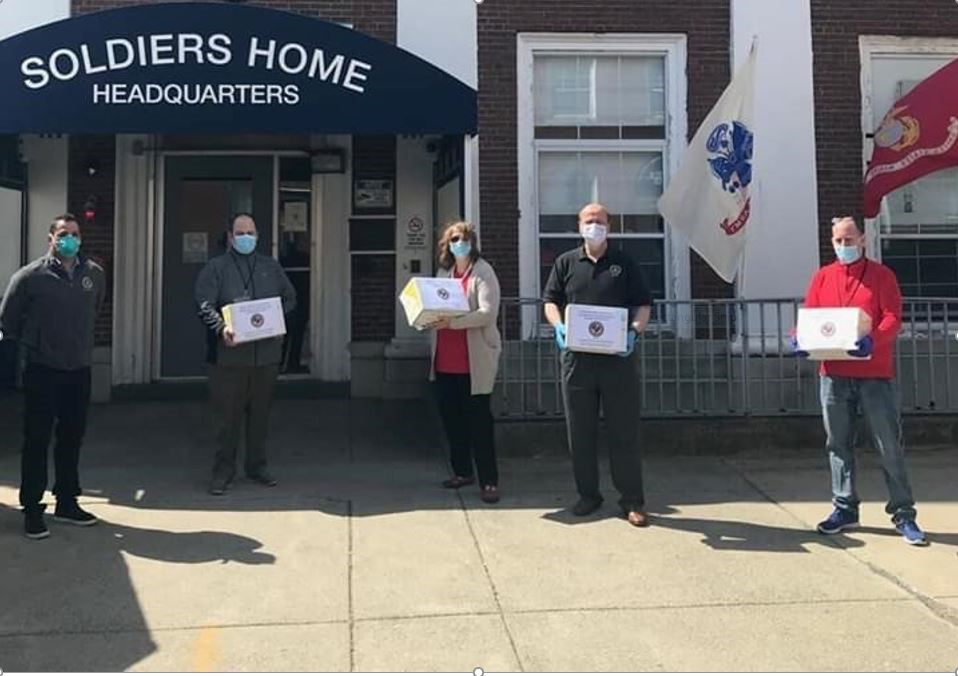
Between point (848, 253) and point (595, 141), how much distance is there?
4354 millimetres

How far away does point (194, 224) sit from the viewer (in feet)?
31.8

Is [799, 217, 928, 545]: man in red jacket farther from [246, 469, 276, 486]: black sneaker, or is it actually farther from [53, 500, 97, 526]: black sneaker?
[53, 500, 97, 526]: black sneaker

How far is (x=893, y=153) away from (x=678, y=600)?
665 cm

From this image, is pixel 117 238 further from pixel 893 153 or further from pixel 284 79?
pixel 893 153

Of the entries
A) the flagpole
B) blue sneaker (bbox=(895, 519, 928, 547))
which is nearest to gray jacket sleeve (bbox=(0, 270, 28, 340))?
blue sneaker (bbox=(895, 519, 928, 547))

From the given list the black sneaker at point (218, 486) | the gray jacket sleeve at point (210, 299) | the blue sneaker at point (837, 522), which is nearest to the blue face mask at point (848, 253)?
the blue sneaker at point (837, 522)

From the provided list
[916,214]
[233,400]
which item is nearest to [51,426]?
[233,400]

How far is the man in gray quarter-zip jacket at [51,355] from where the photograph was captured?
541 cm

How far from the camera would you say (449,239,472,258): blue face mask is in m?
6.17

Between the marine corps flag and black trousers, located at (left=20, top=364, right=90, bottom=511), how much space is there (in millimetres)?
7759

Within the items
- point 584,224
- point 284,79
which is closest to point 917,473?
point 584,224

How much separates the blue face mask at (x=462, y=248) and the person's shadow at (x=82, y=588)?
7.55 ft

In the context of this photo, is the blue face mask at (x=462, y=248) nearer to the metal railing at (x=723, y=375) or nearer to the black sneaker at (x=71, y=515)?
the metal railing at (x=723, y=375)

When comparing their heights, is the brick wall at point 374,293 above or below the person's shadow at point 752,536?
above
